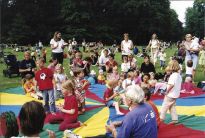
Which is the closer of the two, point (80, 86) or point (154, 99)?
point (80, 86)

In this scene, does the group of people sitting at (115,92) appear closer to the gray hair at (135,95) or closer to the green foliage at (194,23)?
the gray hair at (135,95)

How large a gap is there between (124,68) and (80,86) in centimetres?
524

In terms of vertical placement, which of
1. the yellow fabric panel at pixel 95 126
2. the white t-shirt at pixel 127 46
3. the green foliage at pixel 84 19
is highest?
the green foliage at pixel 84 19

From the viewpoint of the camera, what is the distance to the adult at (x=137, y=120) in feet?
15.4

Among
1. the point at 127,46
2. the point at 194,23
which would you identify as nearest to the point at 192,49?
the point at 127,46

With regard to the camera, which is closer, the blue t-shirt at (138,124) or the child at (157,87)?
the blue t-shirt at (138,124)

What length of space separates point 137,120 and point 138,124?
58 millimetres

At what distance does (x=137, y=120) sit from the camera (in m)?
4.70

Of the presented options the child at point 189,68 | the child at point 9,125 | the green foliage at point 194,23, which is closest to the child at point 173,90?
the child at point 9,125

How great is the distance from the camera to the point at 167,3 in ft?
205

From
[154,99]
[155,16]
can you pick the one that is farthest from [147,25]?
[154,99]

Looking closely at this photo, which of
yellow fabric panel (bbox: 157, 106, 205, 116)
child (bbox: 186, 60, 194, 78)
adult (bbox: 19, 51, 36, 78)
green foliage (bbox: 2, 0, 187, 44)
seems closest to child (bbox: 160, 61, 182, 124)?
yellow fabric panel (bbox: 157, 106, 205, 116)

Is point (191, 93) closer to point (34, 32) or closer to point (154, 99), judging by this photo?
point (154, 99)

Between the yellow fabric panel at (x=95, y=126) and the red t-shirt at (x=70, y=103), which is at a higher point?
the red t-shirt at (x=70, y=103)
